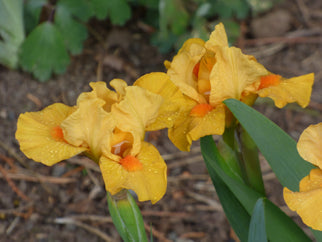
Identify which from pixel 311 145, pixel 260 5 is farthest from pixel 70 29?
pixel 311 145

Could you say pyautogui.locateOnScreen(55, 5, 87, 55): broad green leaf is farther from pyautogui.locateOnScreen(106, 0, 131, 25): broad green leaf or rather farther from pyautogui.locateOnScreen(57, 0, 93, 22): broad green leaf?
pyautogui.locateOnScreen(106, 0, 131, 25): broad green leaf

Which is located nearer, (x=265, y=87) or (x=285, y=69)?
(x=265, y=87)

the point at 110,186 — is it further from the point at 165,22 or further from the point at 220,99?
the point at 165,22

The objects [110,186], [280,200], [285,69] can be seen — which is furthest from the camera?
[285,69]

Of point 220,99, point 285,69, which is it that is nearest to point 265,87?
point 220,99

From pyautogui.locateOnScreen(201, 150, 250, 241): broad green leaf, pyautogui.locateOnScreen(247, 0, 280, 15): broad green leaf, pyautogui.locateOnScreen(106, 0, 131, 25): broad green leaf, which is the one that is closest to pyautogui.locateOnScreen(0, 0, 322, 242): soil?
pyautogui.locateOnScreen(247, 0, 280, 15): broad green leaf

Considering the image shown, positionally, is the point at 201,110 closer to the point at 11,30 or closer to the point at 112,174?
the point at 112,174
